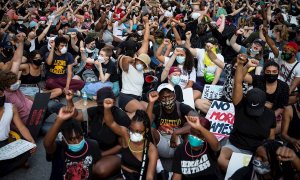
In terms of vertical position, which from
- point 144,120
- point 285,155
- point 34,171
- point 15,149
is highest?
point 285,155

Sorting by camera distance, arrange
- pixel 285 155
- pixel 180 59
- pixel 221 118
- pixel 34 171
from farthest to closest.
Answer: pixel 180 59, pixel 221 118, pixel 34 171, pixel 285 155

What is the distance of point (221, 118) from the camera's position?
5.43 metres

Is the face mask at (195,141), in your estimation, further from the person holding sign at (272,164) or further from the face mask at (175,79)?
the face mask at (175,79)

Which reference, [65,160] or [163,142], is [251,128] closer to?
[163,142]

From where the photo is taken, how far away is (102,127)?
14.6ft

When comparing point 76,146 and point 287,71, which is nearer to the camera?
point 76,146

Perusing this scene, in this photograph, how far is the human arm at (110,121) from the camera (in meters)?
3.99

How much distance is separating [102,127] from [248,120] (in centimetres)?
187

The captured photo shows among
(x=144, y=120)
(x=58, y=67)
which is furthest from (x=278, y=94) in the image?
(x=58, y=67)

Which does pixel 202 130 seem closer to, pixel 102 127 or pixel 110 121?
pixel 110 121

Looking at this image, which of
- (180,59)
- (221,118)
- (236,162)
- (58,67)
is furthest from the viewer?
(58,67)

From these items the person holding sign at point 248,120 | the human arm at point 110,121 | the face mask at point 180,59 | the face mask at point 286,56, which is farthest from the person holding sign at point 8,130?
the face mask at point 286,56

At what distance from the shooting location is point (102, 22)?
9.73m

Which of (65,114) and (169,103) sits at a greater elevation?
(65,114)
